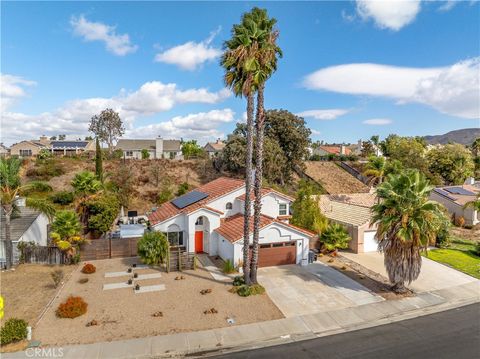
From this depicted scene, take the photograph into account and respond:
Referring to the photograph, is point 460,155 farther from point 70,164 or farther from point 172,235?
point 70,164

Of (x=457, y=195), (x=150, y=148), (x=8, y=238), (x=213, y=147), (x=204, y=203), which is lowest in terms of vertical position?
(x=8, y=238)

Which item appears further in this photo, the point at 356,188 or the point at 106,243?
the point at 356,188

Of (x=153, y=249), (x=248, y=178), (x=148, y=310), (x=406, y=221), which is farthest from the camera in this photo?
(x=153, y=249)

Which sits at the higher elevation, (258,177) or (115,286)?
(258,177)

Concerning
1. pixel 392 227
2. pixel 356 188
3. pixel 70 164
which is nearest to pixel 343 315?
pixel 392 227

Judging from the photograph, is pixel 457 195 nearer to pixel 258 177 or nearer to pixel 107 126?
pixel 258 177

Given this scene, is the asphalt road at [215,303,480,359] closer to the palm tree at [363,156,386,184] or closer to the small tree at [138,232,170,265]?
the small tree at [138,232,170,265]

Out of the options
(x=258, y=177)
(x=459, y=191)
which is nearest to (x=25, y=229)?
(x=258, y=177)
